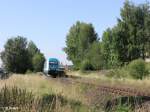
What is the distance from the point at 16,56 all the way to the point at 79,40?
80.7ft

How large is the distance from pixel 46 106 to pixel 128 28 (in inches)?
3140

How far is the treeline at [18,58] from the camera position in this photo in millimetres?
113062

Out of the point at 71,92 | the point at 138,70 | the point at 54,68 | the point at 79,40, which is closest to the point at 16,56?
the point at 79,40

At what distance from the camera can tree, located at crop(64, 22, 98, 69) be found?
132 m

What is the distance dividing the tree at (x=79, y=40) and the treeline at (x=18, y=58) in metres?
10.5

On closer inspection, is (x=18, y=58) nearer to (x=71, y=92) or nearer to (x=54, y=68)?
(x=54, y=68)

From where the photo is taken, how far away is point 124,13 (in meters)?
91.2

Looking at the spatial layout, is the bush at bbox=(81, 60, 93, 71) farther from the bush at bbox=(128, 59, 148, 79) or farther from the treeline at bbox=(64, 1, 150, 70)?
the bush at bbox=(128, 59, 148, 79)

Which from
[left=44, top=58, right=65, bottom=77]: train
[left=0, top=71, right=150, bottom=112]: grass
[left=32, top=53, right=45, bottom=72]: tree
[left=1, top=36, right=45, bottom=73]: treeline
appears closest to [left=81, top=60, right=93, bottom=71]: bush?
[left=1, top=36, right=45, bottom=73]: treeline

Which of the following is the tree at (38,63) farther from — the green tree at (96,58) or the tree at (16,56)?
the green tree at (96,58)

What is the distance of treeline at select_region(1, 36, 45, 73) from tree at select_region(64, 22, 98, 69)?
10503 millimetres

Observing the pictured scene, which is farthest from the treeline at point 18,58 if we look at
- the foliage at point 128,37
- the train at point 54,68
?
the train at point 54,68

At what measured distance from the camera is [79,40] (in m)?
135

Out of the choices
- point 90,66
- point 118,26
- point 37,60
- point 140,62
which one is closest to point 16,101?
point 140,62
